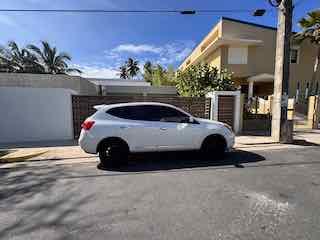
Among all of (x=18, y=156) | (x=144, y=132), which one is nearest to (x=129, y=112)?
(x=144, y=132)

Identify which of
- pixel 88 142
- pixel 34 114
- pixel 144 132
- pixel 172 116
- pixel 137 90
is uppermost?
pixel 137 90

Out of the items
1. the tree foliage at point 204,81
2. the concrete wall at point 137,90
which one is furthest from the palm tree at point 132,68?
the tree foliage at point 204,81

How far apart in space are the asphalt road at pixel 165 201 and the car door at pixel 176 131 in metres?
0.51

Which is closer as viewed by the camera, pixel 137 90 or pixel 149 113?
pixel 149 113

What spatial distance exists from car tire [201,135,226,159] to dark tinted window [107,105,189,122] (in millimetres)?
961

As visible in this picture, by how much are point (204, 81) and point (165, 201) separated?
10.3 metres

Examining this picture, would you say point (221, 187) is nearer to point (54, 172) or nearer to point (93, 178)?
point (93, 178)

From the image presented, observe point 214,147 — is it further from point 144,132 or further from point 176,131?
point 144,132

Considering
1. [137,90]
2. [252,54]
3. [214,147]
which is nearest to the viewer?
[214,147]

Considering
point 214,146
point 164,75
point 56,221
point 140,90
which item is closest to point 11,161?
point 56,221

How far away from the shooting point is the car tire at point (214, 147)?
20.8ft

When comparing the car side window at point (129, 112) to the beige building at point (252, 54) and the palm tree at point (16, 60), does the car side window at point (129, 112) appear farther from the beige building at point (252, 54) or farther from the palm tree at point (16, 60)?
the palm tree at point (16, 60)

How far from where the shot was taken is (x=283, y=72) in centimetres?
848

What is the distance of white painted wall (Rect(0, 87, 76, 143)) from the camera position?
9.14m
